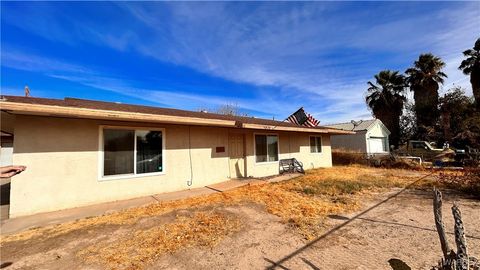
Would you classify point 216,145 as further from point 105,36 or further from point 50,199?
point 105,36

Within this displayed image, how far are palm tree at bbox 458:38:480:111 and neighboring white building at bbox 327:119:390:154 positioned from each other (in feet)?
26.4

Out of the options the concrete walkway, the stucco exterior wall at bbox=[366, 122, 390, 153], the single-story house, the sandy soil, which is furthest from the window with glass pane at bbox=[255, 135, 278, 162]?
the stucco exterior wall at bbox=[366, 122, 390, 153]

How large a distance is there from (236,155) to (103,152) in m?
5.34

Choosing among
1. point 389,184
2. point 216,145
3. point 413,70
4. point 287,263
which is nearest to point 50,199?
point 216,145

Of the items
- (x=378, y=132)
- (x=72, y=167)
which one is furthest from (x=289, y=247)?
(x=378, y=132)

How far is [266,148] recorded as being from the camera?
11562mm

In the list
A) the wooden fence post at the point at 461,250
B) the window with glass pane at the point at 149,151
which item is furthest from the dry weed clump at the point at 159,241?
the wooden fence post at the point at 461,250

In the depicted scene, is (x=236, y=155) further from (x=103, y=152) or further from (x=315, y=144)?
(x=315, y=144)

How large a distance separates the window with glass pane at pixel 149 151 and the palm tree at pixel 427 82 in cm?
2823

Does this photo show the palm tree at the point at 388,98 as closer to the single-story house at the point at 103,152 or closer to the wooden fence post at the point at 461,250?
the single-story house at the point at 103,152

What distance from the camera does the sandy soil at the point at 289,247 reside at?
3305 mm

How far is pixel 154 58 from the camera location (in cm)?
1299

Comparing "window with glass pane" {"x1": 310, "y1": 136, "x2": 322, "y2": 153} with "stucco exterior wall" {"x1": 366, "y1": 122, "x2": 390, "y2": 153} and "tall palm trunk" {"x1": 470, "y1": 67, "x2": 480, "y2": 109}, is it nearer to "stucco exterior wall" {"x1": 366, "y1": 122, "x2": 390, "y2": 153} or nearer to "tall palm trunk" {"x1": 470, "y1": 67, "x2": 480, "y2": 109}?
"stucco exterior wall" {"x1": 366, "y1": 122, "x2": 390, "y2": 153}

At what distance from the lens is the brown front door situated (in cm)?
1020
